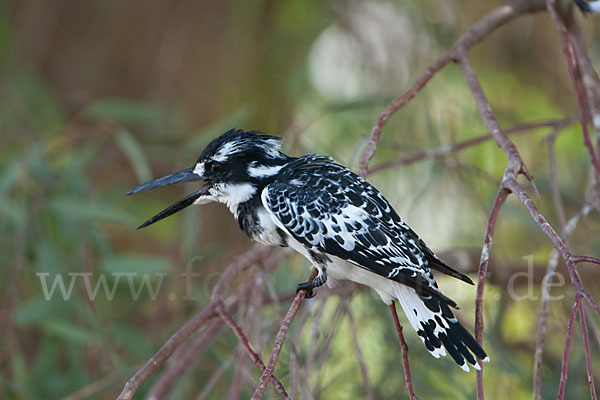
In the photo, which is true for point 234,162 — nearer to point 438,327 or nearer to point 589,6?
point 438,327

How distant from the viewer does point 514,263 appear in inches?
89.3

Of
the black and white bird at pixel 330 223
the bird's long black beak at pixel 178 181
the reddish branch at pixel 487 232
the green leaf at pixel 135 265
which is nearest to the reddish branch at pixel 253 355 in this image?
the reddish branch at pixel 487 232

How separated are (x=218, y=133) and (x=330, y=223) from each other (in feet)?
3.59

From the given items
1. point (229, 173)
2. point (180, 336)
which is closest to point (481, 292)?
point (180, 336)

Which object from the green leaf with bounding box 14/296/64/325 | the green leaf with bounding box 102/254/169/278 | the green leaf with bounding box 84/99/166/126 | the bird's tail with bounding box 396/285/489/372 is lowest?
the green leaf with bounding box 14/296/64/325

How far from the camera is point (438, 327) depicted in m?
1.39

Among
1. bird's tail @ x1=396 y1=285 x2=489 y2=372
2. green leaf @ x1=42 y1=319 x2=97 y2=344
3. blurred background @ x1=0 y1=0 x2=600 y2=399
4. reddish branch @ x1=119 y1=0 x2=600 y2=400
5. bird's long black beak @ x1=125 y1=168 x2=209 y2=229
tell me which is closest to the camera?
reddish branch @ x1=119 y1=0 x2=600 y2=400

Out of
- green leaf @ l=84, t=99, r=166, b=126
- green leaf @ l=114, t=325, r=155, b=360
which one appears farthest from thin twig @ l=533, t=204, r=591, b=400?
green leaf @ l=84, t=99, r=166, b=126

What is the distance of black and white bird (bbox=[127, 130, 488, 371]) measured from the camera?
139cm

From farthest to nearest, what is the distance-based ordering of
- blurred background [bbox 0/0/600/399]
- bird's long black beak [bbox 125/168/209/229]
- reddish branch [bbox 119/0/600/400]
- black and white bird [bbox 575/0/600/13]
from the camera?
blurred background [bbox 0/0/600/399]
black and white bird [bbox 575/0/600/13]
bird's long black beak [bbox 125/168/209/229]
reddish branch [bbox 119/0/600/400]

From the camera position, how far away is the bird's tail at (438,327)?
52.2 inches

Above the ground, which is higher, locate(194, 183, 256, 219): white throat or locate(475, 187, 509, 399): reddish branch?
locate(194, 183, 256, 219): white throat

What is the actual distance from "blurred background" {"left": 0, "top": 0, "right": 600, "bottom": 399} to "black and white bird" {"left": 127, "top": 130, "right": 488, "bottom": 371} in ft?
0.41

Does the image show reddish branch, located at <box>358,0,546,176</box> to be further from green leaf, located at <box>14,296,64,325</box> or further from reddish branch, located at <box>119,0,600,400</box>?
green leaf, located at <box>14,296,64,325</box>
